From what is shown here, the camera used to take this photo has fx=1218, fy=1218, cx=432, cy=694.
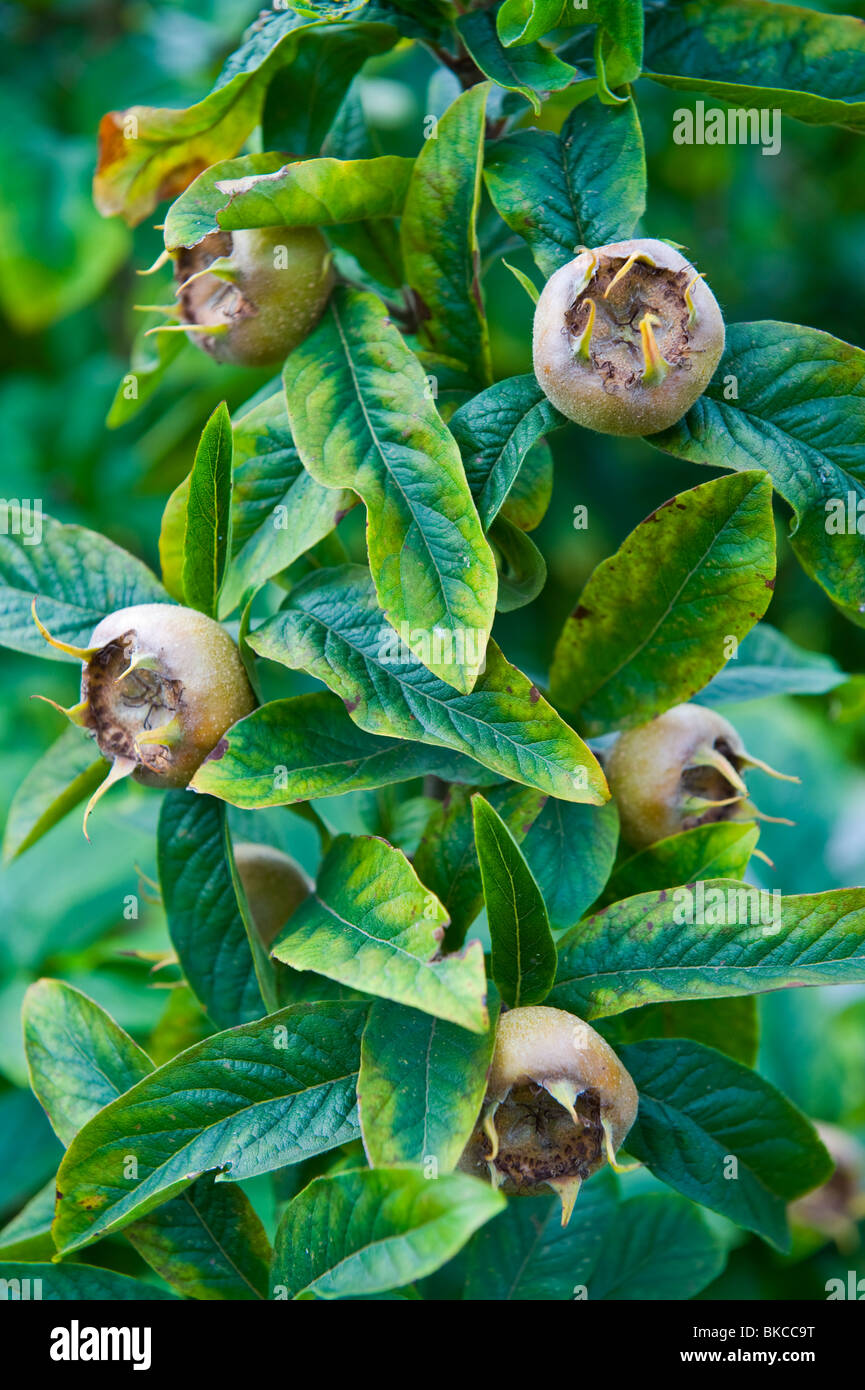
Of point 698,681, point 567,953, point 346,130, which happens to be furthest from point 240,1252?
point 346,130

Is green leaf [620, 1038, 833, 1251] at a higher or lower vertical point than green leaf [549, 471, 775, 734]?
lower

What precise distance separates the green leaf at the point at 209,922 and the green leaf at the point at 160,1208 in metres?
0.07

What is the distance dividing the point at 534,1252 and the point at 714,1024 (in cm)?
24

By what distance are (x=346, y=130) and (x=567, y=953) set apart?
672 millimetres

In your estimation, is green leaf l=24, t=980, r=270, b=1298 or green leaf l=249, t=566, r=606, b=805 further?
green leaf l=24, t=980, r=270, b=1298

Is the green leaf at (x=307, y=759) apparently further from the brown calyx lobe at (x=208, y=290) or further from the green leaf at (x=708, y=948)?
the brown calyx lobe at (x=208, y=290)

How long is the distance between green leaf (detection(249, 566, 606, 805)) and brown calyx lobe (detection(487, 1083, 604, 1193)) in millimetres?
192

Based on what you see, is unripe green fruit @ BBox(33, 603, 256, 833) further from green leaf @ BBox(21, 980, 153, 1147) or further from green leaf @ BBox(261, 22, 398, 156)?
green leaf @ BBox(261, 22, 398, 156)

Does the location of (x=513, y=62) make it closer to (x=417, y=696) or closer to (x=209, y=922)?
(x=417, y=696)

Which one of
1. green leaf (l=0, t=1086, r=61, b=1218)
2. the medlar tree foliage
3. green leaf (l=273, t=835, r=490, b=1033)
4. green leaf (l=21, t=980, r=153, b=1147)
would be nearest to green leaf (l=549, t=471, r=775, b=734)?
the medlar tree foliage

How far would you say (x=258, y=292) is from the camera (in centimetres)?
85

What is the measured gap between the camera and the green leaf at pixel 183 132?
873 millimetres

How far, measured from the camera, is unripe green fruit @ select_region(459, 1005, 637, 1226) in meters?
0.71
